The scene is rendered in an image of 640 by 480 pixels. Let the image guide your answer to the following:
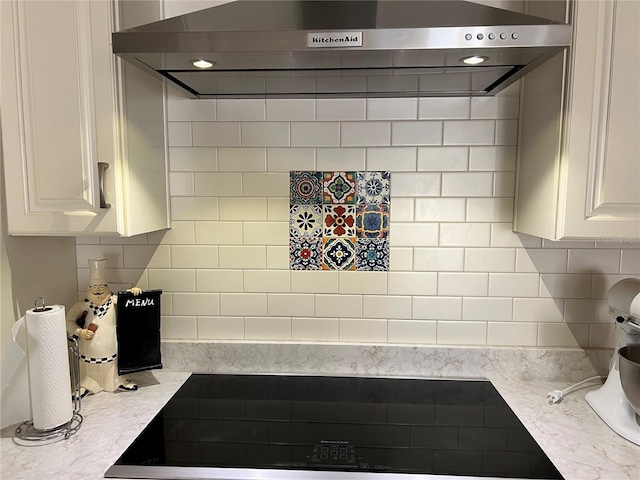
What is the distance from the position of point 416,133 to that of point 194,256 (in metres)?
0.86

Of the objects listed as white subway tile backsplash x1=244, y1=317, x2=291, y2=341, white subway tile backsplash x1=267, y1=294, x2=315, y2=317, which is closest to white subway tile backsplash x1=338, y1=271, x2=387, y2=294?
white subway tile backsplash x1=267, y1=294, x2=315, y2=317

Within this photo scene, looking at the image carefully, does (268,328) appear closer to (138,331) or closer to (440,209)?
(138,331)

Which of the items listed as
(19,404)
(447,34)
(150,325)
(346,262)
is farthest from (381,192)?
(19,404)

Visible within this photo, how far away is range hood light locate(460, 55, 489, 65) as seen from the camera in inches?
42.2

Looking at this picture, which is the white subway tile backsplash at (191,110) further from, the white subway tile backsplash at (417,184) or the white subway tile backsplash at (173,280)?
the white subway tile backsplash at (417,184)

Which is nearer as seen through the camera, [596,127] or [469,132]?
[596,127]

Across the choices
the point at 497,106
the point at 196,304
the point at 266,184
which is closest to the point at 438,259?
the point at 497,106

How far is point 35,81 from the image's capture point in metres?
1.16

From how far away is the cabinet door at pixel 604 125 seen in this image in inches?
42.7

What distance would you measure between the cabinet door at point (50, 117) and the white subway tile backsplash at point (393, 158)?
2.62ft

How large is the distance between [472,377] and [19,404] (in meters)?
1.37

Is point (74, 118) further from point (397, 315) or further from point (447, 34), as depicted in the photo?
point (397, 315)

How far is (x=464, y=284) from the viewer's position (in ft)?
5.03

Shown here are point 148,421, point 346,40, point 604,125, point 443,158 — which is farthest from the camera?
point 443,158
